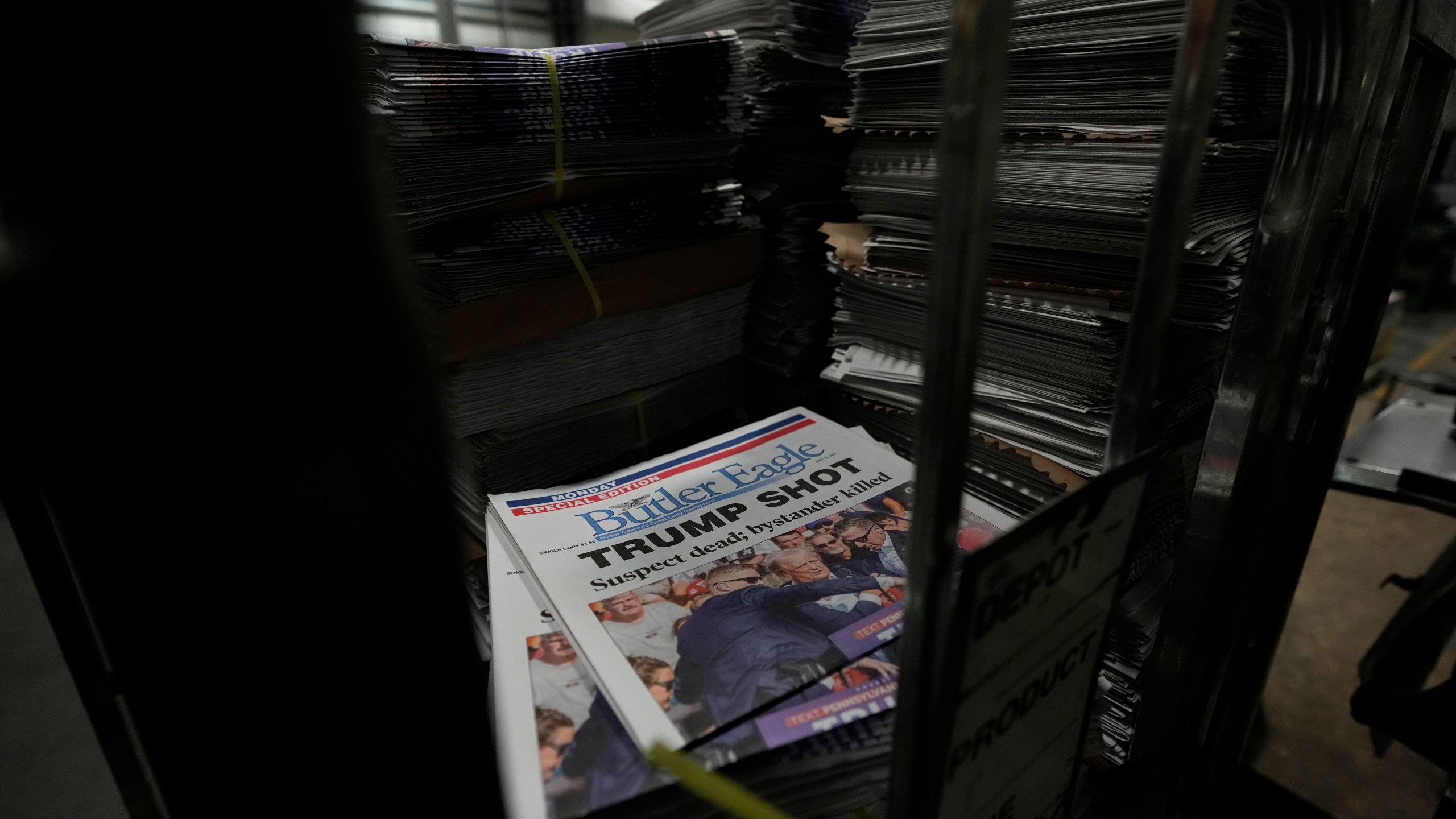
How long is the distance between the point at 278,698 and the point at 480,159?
61 centimetres

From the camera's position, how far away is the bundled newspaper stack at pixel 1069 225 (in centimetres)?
63

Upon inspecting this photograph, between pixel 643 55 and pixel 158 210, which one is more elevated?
pixel 643 55

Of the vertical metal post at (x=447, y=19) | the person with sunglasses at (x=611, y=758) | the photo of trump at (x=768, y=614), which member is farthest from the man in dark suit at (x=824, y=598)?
the vertical metal post at (x=447, y=19)

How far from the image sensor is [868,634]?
0.55 meters

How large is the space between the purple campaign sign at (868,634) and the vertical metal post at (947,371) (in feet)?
0.56

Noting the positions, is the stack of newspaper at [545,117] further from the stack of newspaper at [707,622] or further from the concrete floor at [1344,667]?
the concrete floor at [1344,667]

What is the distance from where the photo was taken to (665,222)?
0.91m

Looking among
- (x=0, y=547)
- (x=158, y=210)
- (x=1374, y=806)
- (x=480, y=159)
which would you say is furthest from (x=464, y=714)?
(x=0, y=547)

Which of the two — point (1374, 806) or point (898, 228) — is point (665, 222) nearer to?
point (898, 228)

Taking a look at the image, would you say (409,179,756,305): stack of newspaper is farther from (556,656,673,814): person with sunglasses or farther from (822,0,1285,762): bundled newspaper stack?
(556,656,673,814): person with sunglasses

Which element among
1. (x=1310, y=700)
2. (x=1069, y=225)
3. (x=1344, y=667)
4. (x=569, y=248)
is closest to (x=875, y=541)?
(x=1069, y=225)

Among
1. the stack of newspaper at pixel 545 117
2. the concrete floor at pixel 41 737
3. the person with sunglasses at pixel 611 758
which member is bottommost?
the concrete floor at pixel 41 737

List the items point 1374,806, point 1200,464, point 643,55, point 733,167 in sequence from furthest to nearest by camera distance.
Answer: point 1374,806
point 733,167
point 643,55
point 1200,464

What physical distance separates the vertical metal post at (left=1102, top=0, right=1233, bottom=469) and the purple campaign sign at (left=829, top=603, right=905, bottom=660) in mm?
213
